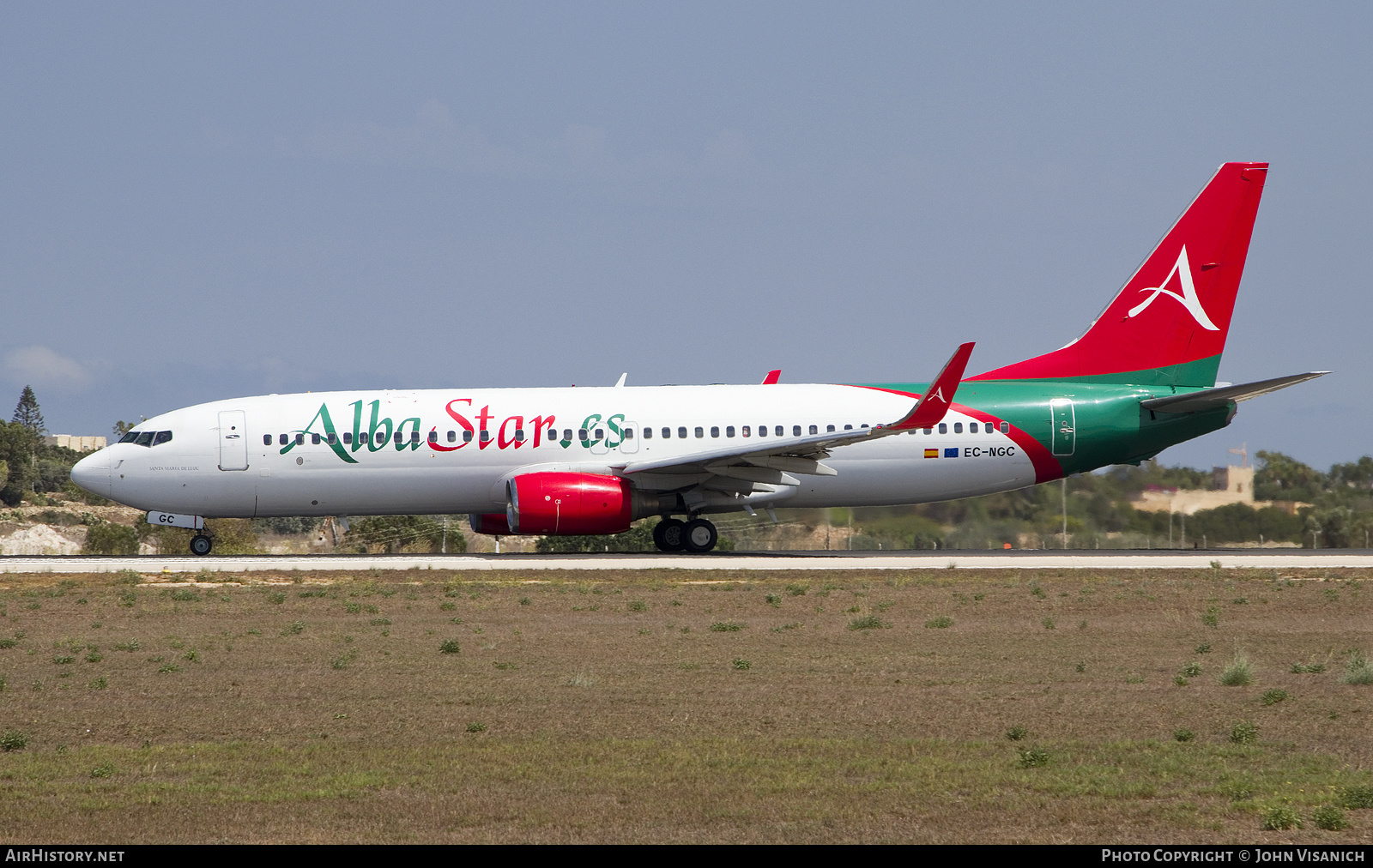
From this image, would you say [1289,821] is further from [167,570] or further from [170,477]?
[170,477]

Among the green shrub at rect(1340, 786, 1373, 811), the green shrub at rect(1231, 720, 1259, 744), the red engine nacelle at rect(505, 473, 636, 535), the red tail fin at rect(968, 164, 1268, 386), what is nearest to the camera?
the green shrub at rect(1340, 786, 1373, 811)

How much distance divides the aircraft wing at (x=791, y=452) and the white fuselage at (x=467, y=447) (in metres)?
0.47

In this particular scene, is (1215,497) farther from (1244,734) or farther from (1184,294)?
(1244,734)

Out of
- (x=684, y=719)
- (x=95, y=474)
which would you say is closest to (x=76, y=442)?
(x=95, y=474)

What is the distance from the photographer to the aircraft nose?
27750 mm

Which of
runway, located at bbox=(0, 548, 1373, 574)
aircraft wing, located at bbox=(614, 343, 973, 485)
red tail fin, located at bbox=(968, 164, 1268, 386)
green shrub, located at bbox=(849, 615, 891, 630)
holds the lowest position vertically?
green shrub, located at bbox=(849, 615, 891, 630)

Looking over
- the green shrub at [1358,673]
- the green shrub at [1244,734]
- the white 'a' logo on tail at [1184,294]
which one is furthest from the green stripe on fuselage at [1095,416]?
the green shrub at [1244,734]

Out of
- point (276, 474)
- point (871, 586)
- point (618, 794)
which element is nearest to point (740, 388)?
point (871, 586)

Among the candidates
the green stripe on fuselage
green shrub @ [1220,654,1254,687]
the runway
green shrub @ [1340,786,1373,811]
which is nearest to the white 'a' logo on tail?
the green stripe on fuselage

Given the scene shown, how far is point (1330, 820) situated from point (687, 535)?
70.6 ft

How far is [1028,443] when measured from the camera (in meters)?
28.7

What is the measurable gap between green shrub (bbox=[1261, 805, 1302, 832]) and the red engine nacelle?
19.4m

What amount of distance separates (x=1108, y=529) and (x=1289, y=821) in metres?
25.7

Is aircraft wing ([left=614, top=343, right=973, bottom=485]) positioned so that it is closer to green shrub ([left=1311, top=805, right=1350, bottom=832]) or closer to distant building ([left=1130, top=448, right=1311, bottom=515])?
distant building ([left=1130, top=448, right=1311, bottom=515])
